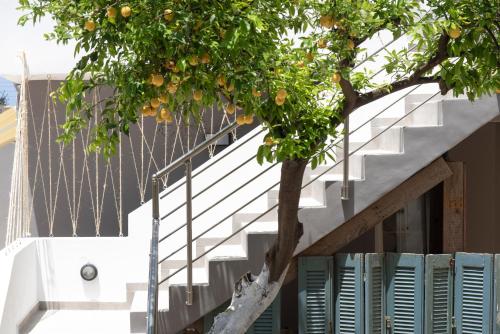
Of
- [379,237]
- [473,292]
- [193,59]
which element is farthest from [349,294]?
[193,59]

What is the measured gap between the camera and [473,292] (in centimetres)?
554

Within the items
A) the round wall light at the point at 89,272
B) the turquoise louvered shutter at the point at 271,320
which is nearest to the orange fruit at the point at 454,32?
the turquoise louvered shutter at the point at 271,320

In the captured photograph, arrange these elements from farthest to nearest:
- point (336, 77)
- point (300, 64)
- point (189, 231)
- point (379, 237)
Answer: point (379, 237), point (189, 231), point (300, 64), point (336, 77)

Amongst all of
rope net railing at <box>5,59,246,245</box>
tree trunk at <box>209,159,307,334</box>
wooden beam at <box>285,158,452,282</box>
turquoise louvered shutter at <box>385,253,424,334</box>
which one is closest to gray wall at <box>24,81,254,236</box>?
rope net railing at <box>5,59,246,245</box>

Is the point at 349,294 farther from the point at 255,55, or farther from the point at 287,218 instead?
the point at 255,55

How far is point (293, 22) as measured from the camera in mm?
3783

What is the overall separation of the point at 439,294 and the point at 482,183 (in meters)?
2.05

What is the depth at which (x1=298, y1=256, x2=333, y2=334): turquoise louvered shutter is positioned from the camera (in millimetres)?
5562

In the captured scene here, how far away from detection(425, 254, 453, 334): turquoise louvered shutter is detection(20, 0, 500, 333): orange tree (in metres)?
1.75

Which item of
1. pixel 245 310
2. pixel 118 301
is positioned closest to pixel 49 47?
pixel 118 301

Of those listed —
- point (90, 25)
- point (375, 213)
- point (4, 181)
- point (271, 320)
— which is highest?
point (4, 181)

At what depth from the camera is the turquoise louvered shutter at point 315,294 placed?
5.56m

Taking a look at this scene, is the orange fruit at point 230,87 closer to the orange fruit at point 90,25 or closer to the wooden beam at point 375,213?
the orange fruit at point 90,25

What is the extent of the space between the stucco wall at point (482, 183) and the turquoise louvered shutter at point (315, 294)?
2162mm
